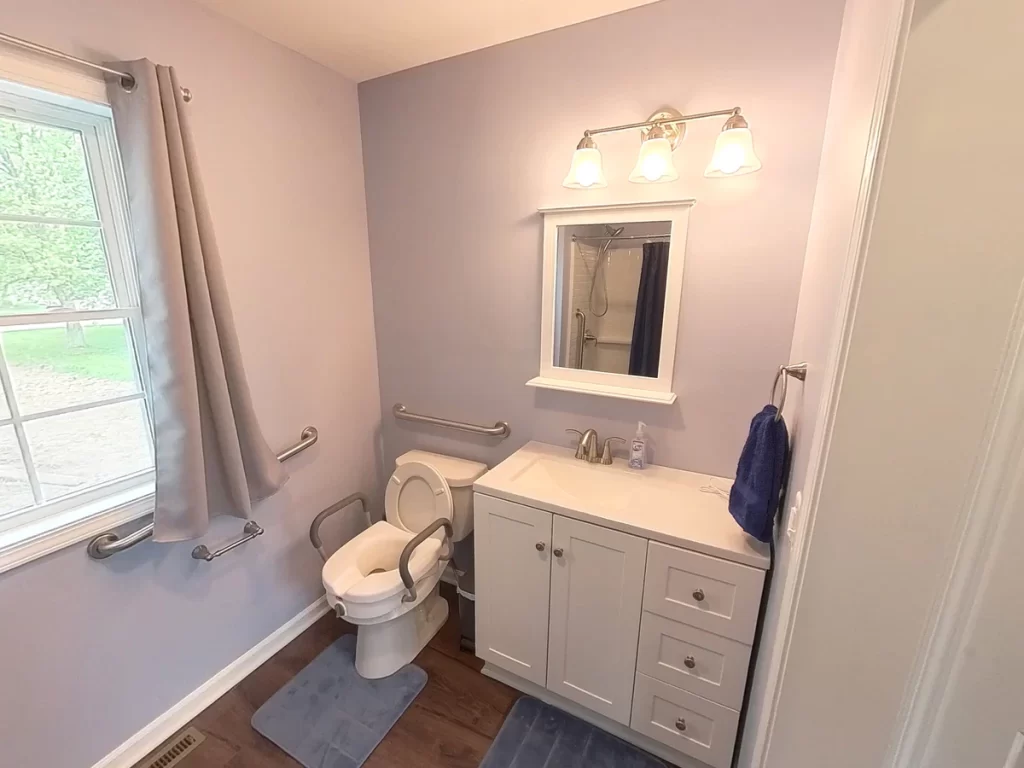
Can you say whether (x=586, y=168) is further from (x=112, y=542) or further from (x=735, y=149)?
(x=112, y=542)

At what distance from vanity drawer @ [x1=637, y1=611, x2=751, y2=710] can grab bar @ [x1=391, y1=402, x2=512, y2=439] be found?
2.95ft

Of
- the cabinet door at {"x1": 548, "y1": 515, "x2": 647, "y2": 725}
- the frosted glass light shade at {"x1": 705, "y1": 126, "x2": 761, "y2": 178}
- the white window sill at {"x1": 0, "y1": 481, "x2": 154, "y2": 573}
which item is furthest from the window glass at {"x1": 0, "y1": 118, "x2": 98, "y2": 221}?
the frosted glass light shade at {"x1": 705, "y1": 126, "x2": 761, "y2": 178}

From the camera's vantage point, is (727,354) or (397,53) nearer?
(727,354)

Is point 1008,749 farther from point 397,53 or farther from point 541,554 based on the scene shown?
point 397,53

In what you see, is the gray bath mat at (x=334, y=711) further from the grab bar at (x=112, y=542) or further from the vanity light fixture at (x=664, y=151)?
the vanity light fixture at (x=664, y=151)

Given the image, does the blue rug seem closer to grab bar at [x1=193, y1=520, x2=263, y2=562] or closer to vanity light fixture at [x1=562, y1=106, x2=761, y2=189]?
grab bar at [x1=193, y1=520, x2=263, y2=562]

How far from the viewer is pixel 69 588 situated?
127cm

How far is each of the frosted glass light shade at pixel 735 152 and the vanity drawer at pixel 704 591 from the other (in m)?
1.10

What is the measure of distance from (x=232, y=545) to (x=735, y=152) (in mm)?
2060

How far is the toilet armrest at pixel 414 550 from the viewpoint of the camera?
1.59 meters

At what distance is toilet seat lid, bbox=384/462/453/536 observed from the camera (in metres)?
1.86

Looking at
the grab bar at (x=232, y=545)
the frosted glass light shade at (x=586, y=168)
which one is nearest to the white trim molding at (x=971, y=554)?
the frosted glass light shade at (x=586, y=168)

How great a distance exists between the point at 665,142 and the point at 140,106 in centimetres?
147

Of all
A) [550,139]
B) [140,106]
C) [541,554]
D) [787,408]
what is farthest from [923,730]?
[140,106]
